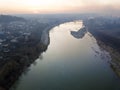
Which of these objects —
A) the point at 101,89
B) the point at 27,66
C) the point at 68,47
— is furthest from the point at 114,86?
the point at 68,47

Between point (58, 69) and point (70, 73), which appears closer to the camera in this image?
point (70, 73)

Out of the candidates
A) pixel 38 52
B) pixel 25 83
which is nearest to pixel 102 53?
pixel 38 52

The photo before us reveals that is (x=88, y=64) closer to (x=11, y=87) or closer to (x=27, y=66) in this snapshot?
(x=27, y=66)

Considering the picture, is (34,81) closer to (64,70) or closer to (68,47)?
(64,70)

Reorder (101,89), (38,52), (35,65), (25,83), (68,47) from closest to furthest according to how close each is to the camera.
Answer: (101,89) < (25,83) < (35,65) < (38,52) < (68,47)

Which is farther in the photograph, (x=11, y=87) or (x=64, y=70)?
(x=64, y=70)

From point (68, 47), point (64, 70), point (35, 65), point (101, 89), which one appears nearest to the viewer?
point (101, 89)

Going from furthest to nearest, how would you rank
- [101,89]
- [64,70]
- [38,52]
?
[38,52] < [64,70] < [101,89]

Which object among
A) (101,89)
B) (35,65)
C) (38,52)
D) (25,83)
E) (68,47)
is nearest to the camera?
(101,89)

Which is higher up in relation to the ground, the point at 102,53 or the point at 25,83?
the point at 25,83
